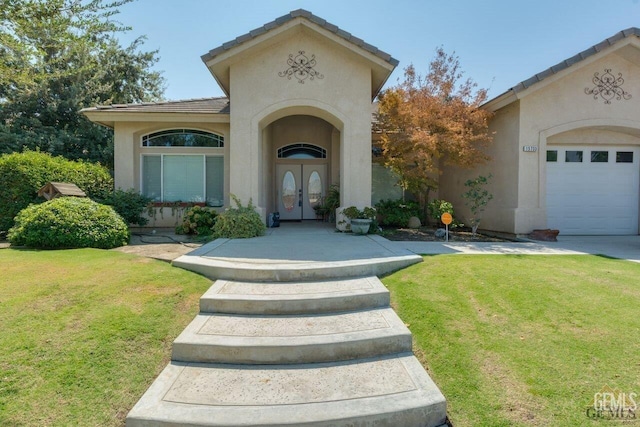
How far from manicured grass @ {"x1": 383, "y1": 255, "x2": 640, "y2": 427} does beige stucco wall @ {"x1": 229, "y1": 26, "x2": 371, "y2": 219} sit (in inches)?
229

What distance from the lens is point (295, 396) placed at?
327cm

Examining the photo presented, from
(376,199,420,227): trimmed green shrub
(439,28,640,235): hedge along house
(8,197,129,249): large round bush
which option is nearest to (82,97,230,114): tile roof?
(8,197,129,249): large round bush

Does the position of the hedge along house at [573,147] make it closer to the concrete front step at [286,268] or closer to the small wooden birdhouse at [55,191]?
the concrete front step at [286,268]

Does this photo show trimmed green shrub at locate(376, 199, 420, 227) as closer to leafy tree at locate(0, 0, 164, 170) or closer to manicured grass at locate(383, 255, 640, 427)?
manicured grass at locate(383, 255, 640, 427)

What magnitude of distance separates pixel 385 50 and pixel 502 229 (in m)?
7.05

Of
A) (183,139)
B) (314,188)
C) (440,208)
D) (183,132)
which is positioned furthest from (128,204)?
(440,208)

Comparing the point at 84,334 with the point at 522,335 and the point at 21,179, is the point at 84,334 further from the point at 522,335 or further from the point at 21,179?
the point at 21,179

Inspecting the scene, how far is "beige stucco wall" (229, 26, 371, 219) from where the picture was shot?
1048cm

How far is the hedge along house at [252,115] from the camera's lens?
10242 millimetres

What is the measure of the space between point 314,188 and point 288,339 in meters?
11.6

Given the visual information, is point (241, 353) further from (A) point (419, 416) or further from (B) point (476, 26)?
(B) point (476, 26)

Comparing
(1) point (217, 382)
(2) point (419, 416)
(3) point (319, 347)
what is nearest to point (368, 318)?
(3) point (319, 347)

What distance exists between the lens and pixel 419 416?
3102 mm

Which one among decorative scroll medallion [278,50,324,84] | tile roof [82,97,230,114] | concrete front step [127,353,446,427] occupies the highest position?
decorative scroll medallion [278,50,324,84]
